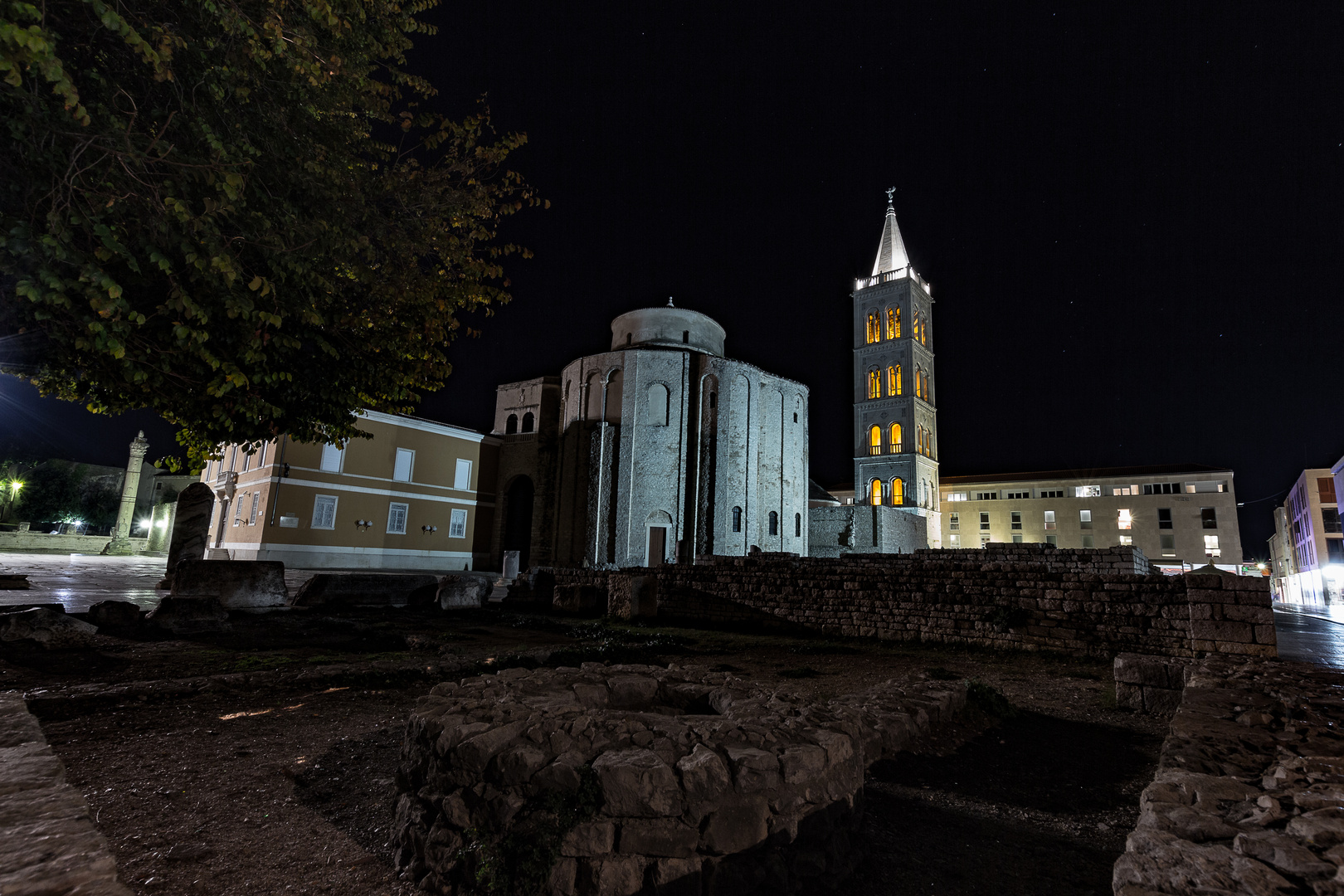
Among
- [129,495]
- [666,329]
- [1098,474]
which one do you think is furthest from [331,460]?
[1098,474]

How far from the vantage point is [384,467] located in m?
27.3

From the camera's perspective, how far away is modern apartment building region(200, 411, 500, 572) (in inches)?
955

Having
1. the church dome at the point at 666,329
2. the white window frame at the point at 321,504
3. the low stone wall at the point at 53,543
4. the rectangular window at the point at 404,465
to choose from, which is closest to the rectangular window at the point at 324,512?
the white window frame at the point at 321,504

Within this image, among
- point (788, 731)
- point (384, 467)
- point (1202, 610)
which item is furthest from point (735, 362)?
point (788, 731)

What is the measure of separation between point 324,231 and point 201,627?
673cm

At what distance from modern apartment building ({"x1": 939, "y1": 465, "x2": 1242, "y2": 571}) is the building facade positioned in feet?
91.5

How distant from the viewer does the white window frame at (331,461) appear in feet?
Result: 82.5

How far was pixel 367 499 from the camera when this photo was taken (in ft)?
87.1

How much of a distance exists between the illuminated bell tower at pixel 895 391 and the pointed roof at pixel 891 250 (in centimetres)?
8

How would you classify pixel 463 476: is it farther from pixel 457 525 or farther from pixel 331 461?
pixel 331 461

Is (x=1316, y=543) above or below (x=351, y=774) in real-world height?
above

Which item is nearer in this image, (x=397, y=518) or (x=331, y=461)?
(x=331, y=461)

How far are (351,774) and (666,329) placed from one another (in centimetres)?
2769

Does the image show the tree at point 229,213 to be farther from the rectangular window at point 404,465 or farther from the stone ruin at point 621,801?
the rectangular window at point 404,465
